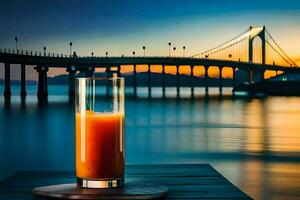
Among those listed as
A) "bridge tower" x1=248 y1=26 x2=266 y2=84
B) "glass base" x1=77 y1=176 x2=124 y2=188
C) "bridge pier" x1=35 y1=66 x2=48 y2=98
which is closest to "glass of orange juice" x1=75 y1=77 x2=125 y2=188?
"glass base" x1=77 y1=176 x2=124 y2=188

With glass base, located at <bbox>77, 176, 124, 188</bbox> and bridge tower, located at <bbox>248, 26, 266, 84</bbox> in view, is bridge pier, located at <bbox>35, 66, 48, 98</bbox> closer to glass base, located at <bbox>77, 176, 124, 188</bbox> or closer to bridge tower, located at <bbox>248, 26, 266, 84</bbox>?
bridge tower, located at <bbox>248, 26, 266, 84</bbox>

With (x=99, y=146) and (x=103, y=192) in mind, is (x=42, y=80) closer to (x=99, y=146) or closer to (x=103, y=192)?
(x=99, y=146)

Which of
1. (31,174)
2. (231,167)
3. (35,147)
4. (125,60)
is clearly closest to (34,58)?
(125,60)

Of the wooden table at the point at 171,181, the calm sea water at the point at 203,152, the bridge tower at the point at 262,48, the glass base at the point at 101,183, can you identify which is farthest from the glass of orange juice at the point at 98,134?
the bridge tower at the point at 262,48

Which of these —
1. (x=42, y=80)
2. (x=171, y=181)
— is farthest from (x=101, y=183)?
(x=42, y=80)

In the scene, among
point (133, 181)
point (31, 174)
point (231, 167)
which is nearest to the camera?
point (133, 181)

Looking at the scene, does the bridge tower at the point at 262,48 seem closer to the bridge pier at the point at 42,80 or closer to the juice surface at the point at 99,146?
the bridge pier at the point at 42,80

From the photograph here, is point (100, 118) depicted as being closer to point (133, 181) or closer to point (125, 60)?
point (133, 181)
